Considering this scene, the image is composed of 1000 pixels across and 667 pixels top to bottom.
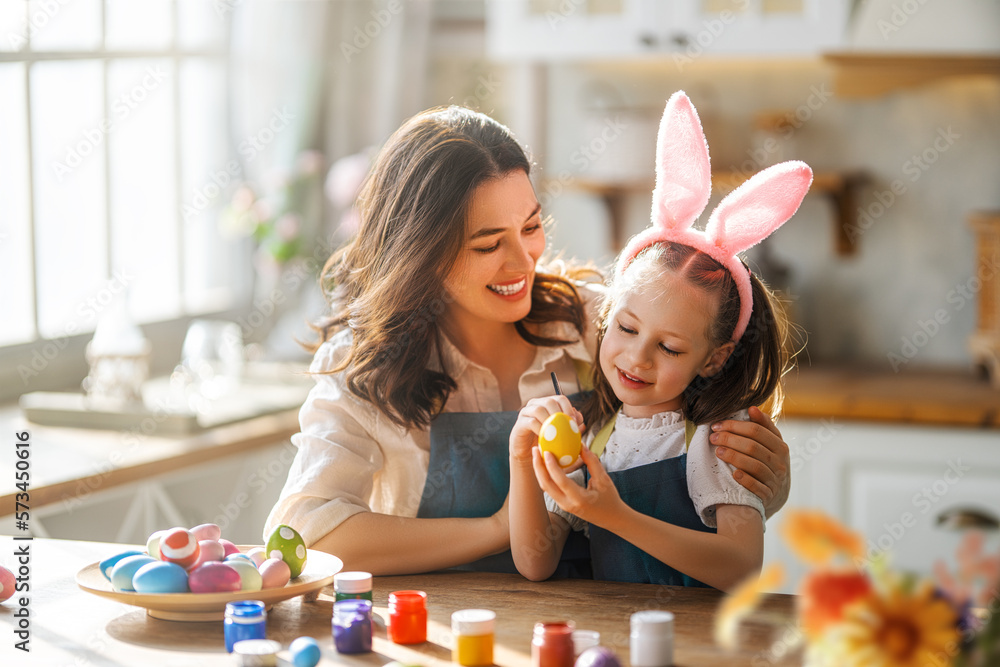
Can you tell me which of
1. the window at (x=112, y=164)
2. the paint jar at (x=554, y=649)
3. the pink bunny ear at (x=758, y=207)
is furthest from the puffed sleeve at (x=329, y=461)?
the window at (x=112, y=164)

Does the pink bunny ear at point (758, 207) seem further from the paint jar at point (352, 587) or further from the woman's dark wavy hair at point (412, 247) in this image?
the paint jar at point (352, 587)

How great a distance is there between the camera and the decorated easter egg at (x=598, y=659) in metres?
1.01

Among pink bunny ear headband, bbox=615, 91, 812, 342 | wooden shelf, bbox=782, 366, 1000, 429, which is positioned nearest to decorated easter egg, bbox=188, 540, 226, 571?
pink bunny ear headband, bbox=615, 91, 812, 342

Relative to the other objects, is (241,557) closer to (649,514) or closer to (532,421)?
(532,421)

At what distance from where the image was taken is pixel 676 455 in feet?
4.71

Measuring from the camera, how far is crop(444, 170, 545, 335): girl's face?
1.54 metres

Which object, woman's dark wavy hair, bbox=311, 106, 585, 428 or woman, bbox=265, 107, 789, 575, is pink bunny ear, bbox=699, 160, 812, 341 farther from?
woman's dark wavy hair, bbox=311, 106, 585, 428

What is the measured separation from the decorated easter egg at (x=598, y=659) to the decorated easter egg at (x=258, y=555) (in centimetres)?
46

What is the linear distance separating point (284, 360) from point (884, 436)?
1861 millimetres

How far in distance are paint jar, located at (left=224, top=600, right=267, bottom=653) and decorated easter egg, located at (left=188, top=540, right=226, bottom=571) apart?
0.14 metres

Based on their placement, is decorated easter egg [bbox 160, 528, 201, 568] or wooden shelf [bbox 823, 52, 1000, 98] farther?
wooden shelf [bbox 823, 52, 1000, 98]

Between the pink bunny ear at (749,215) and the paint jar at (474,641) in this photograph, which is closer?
the paint jar at (474,641)

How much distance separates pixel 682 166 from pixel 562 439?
428 mm

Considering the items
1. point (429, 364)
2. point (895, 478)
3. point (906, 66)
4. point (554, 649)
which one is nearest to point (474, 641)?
point (554, 649)
